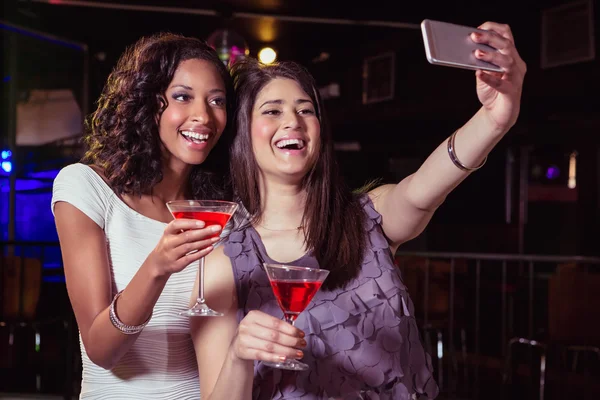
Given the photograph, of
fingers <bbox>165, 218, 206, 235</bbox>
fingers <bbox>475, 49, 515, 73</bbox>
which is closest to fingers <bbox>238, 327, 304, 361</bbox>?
fingers <bbox>165, 218, 206, 235</bbox>

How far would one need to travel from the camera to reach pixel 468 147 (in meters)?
1.64

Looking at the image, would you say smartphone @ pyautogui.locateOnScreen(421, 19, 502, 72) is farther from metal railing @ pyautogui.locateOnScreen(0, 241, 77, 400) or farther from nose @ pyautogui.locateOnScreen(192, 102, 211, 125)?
metal railing @ pyautogui.locateOnScreen(0, 241, 77, 400)

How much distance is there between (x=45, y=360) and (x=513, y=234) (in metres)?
6.58

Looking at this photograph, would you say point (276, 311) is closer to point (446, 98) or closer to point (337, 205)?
point (337, 205)

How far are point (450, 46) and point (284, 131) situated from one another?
24.5 inches

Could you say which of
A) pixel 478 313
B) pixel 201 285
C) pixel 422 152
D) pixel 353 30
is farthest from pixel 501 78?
pixel 422 152

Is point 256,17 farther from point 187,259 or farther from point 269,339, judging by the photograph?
point 269,339

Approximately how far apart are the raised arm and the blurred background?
296 cm

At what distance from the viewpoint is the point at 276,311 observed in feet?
5.95

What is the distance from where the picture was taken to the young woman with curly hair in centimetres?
187

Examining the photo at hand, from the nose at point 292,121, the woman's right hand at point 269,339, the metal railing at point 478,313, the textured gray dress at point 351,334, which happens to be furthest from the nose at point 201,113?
the metal railing at point 478,313

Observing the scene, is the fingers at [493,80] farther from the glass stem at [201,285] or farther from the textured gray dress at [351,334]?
the glass stem at [201,285]

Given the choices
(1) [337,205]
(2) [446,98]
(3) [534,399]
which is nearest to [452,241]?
(2) [446,98]

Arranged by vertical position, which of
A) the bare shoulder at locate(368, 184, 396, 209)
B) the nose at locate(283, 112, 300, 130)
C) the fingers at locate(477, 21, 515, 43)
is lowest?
the bare shoulder at locate(368, 184, 396, 209)
